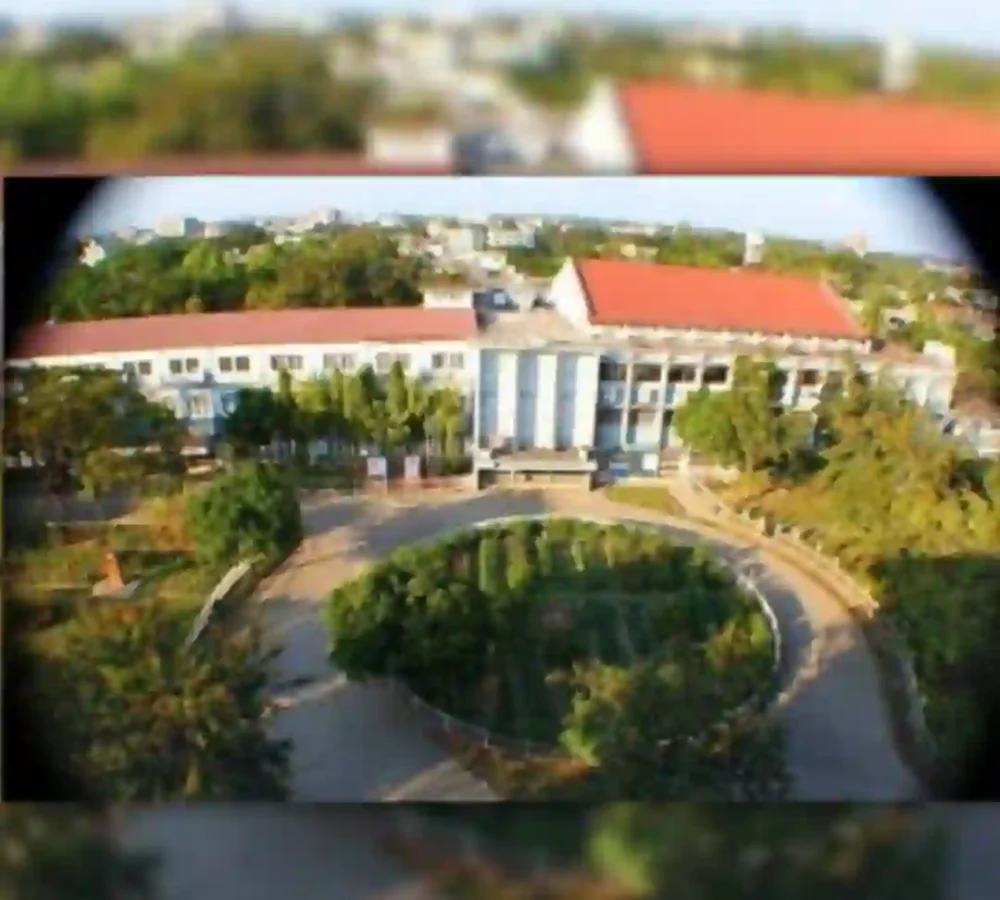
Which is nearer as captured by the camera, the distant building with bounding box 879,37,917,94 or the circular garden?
the distant building with bounding box 879,37,917,94

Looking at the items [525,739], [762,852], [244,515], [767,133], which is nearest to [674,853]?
[762,852]

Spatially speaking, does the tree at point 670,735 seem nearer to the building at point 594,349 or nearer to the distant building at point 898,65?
the building at point 594,349

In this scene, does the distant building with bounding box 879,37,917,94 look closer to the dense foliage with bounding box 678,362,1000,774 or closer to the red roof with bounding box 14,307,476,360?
the dense foliage with bounding box 678,362,1000,774

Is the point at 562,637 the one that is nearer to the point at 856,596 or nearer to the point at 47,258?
the point at 856,596

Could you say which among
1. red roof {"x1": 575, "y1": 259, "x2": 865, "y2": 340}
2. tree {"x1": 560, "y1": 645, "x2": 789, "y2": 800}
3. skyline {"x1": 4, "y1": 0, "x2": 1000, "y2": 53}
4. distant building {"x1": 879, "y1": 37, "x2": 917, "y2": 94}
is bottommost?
tree {"x1": 560, "y1": 645, "x2": 789, "y2": 800}

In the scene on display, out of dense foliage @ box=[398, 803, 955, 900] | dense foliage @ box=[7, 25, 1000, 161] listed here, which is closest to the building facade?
dense foliage @ box=[7, 25, 1000, 161]

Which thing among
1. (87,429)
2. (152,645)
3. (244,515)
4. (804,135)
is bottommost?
(152,645)
